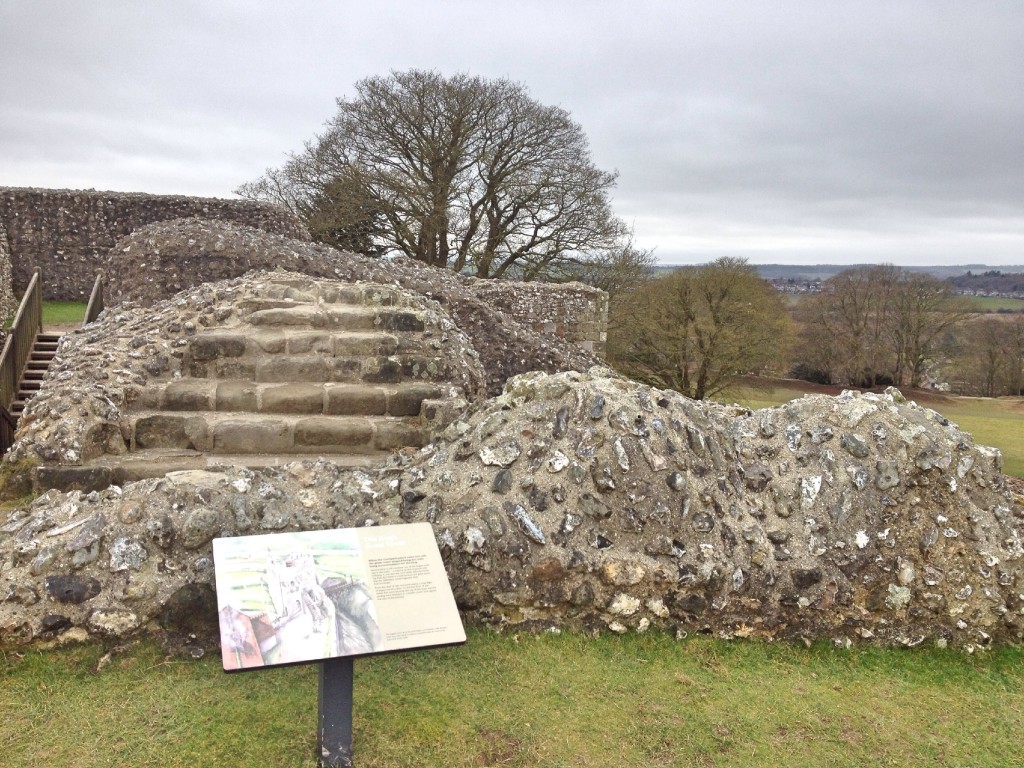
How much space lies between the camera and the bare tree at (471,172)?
73.8 ft

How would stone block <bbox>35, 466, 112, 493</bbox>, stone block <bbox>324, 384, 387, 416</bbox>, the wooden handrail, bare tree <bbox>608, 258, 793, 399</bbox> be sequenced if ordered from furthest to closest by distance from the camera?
bare tree <bbox>608, 258, 793, 399</bbox>
the wooden handrail
stone block <bbox>324, 384, 387, 416</bbox>
stone block <bbox>35, 466, 112, 493</bbox>

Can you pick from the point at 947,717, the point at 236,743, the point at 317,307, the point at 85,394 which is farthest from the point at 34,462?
the point at 947,717

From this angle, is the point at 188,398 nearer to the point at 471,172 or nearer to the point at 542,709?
the point at 542,709

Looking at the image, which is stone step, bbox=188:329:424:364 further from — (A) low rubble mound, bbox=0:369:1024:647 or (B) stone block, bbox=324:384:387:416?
(A) low rubble mound, bbox=0:369:1024:647

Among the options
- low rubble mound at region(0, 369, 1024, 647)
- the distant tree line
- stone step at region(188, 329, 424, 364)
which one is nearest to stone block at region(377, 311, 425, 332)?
stone step at region(188, 329, 424, 364)

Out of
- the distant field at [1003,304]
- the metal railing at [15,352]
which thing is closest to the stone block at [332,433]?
the metal railing at [15,352]

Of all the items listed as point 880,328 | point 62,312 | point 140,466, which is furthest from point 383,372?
point 880,328

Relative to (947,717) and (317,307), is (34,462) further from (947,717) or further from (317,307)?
(947,717)

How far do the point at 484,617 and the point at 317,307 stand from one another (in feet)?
14.3

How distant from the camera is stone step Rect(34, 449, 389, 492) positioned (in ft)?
17.6

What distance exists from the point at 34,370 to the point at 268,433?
7480mm

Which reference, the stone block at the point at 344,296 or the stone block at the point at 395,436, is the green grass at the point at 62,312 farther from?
the stone block at the point at 395,436

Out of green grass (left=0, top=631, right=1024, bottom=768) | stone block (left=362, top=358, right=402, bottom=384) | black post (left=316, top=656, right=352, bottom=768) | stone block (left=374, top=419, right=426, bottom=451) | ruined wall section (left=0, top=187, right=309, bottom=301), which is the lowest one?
green grass (left=0, top=631, right=1024, bottom=768)

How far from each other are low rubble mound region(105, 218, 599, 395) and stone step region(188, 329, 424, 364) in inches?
145
